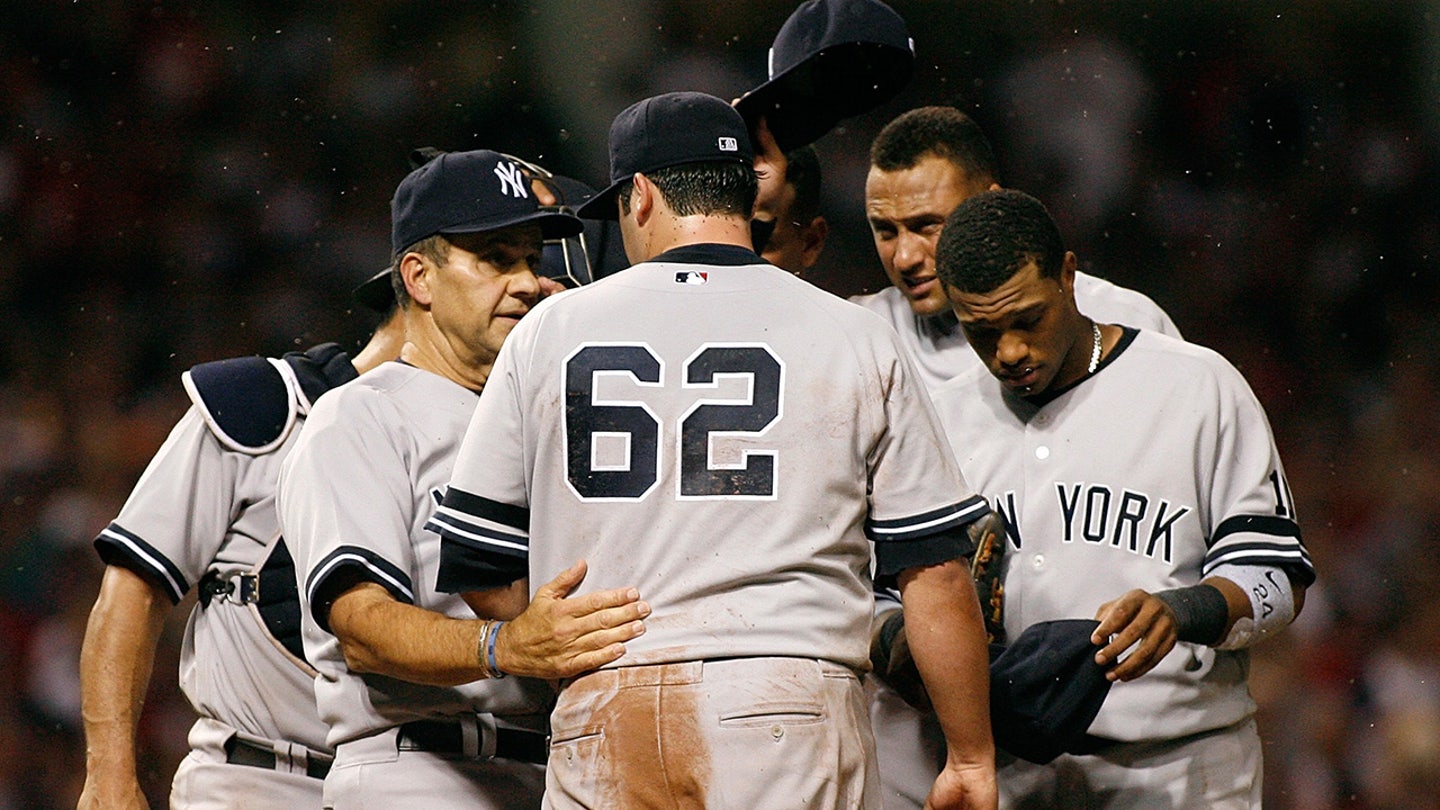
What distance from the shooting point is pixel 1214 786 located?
9.80 feet

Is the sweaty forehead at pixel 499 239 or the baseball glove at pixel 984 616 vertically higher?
the sweaty forehead at pixel 499 239

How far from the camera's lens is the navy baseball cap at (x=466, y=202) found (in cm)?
313

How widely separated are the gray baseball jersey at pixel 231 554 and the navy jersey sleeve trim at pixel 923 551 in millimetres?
1233

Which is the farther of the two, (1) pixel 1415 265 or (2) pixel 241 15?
(2) pixel 241 15

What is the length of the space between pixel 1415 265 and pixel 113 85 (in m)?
6.26

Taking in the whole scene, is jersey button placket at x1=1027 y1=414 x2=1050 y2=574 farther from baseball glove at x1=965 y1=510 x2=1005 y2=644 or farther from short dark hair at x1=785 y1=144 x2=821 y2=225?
short dark hair at x1=785 y1=144 x2=821 y2=225

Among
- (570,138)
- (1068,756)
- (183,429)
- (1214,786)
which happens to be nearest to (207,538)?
(183,429)

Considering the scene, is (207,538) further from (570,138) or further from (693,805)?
(570,138)

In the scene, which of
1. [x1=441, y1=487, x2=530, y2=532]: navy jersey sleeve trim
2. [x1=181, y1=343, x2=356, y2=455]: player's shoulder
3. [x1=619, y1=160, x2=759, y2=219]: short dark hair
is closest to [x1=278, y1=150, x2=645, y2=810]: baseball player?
[x1=441, y1=487, x2=530, y2=532]: navy jersey sleeve trim

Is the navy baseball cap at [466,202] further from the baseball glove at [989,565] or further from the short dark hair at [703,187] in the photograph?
the baseball glove at [989,565]

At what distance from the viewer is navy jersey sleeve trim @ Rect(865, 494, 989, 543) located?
256cm

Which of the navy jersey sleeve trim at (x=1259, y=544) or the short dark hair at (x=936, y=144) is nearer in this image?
the navy jersey sleeve trim at (x=1259, y=544)

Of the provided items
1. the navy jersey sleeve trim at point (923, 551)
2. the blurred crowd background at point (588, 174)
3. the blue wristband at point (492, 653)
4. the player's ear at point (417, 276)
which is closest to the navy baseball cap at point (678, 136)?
the player's ear at point (417, 276)

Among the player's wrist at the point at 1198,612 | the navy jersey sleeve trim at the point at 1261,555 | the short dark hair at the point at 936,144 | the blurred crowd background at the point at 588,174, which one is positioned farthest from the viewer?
the blurred crowd background at the point at 588,174
